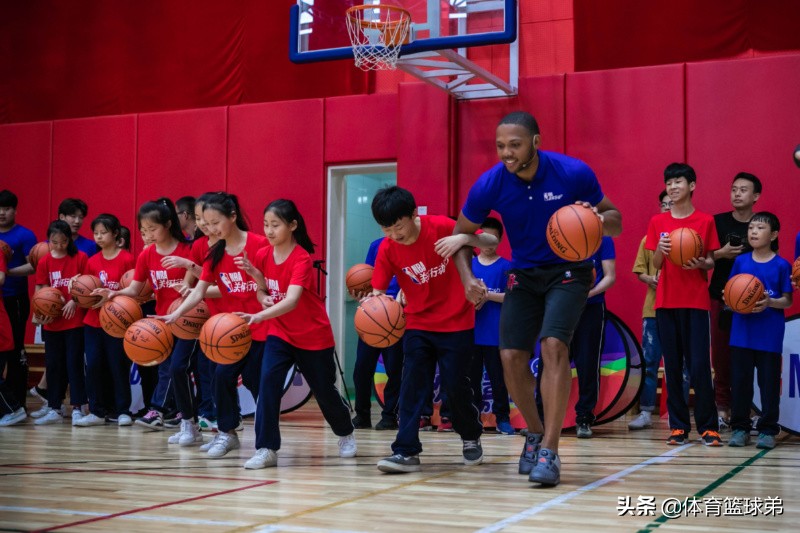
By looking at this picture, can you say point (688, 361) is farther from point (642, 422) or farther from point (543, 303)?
point (543, 303)

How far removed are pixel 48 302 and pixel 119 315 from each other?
4.14 feet

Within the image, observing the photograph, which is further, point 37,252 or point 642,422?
point 37,252

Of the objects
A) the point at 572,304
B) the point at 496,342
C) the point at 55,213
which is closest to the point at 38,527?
the point at 572,304

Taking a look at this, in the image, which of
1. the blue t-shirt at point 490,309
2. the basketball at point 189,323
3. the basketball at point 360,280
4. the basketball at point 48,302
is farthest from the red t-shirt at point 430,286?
the basketball at point 48,302

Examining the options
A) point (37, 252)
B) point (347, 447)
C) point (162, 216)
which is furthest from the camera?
point (37, 252)

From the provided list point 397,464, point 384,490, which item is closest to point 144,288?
point 397,464

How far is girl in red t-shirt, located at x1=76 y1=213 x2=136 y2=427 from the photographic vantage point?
7.57 m

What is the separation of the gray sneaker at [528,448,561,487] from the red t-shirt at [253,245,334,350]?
1543 millimetres

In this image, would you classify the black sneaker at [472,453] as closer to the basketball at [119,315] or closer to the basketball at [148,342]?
the basketball at [148,342]

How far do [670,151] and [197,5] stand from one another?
6006 mm

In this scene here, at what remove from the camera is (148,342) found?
6.09 meters

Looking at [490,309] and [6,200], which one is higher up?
[6,200]

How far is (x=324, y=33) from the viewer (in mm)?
8328

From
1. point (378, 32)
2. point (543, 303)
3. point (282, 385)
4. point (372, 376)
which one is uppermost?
point (378, 32)
